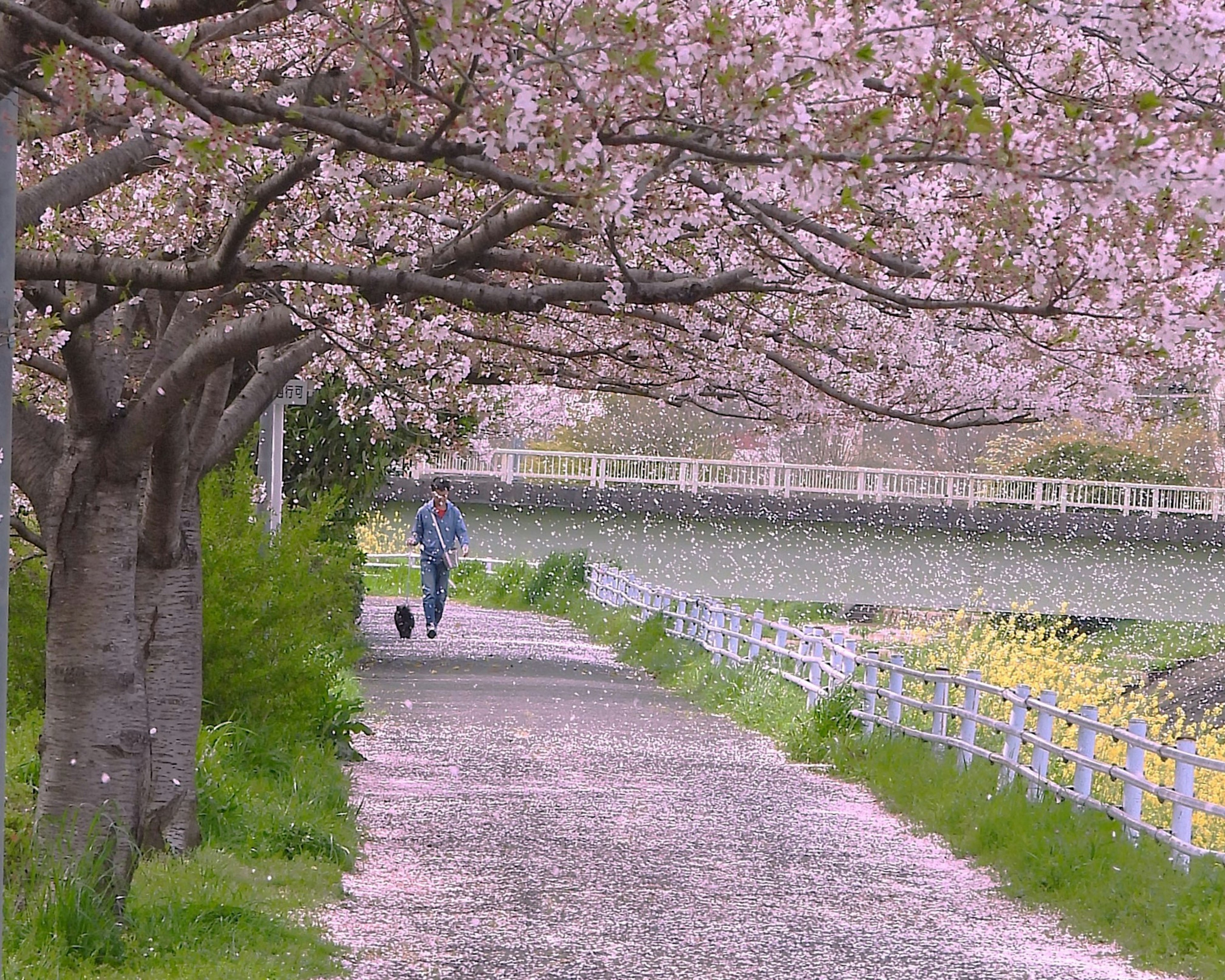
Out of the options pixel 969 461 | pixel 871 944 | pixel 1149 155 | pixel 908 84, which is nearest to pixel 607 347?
pixel 871 944

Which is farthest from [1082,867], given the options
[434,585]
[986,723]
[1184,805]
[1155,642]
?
[1155,642]

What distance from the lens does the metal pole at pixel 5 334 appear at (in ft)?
18.0

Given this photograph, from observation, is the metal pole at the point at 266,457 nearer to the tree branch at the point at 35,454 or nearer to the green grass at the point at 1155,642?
the tree branch at the point at 35,454

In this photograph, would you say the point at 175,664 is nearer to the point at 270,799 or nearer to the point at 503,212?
the point at 270,799

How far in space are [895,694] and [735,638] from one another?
7514 mm

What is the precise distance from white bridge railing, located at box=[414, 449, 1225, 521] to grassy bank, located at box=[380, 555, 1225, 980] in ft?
51.7

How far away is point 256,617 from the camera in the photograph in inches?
467

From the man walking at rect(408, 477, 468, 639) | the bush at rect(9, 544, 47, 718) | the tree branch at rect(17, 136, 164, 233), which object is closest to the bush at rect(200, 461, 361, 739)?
the bush at rect(9, 544, 47, 718)

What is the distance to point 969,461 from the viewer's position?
78.4 metres

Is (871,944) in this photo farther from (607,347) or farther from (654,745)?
(654,745)

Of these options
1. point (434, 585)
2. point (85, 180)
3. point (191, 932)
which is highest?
point (85, 180)

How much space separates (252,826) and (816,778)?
5.99m

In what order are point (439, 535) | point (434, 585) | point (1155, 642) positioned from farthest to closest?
1. point (1155, 642)
2. point (434, 585)
3. point (439, 535)

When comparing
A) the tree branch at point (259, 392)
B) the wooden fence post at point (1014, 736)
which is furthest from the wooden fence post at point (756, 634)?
the tree branch at point (259, 392)
